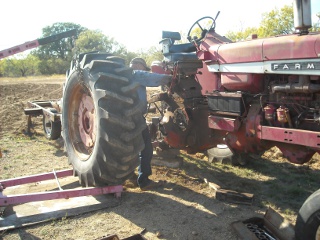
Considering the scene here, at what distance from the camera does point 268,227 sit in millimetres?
3213

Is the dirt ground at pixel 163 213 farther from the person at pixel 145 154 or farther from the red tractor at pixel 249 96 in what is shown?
the red tractor at pixel 249 96

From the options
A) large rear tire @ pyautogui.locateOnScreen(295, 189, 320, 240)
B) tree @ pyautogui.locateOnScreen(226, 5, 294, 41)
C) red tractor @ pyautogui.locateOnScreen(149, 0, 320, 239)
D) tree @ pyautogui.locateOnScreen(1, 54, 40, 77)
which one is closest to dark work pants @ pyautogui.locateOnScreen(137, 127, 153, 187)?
red tractor @ pyautogui.locateOnScreen(149, 0, 320, 239)

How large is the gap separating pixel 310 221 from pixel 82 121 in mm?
2851

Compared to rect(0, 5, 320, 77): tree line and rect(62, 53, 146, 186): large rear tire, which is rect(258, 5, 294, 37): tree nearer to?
rect(0, 5, 320, 77): tree line

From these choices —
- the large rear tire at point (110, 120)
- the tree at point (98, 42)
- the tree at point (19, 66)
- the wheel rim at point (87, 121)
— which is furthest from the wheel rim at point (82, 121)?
the tree at point (19, 66)

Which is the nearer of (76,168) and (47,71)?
(76,168)

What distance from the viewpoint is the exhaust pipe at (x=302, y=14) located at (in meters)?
3.26

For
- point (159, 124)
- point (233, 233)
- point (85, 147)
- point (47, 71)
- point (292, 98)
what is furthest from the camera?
point (47, 71)

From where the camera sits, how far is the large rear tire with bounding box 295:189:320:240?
2.67 m

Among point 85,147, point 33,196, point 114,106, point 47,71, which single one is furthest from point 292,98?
point 47,71

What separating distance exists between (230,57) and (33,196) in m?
2.65

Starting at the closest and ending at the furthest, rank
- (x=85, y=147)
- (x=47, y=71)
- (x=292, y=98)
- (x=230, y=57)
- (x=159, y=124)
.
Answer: (x=292, y=98) → (x=230, y=57) → (x=85, y=147) → (x=159, y=124) → (x=47, y=71)

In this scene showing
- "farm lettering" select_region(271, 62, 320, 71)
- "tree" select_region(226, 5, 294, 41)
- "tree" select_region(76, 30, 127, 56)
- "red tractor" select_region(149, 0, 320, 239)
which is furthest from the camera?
"tree" select_region(76, 30, 127, 56)

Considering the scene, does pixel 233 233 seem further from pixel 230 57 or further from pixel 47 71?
pixel 47 71
